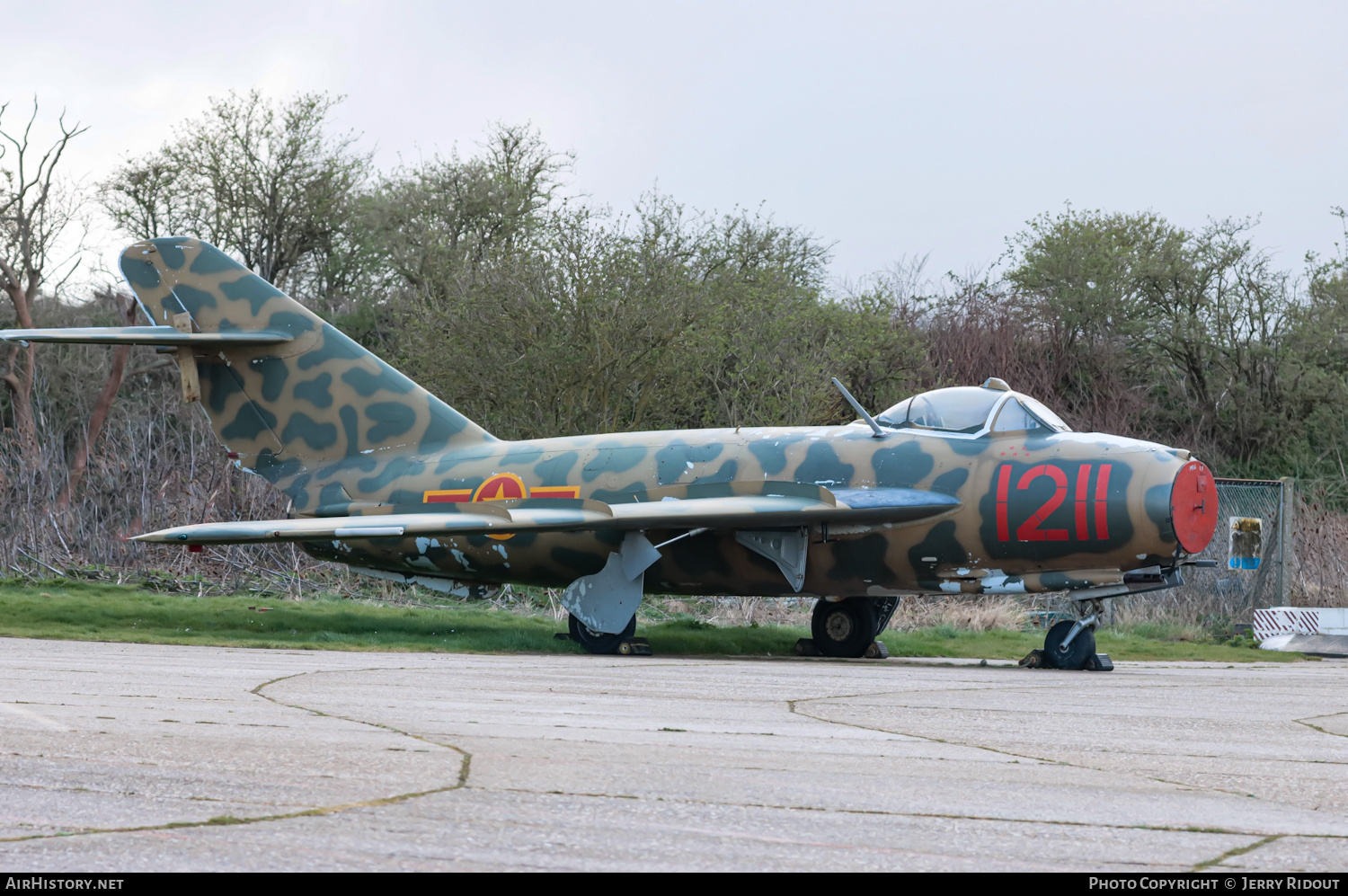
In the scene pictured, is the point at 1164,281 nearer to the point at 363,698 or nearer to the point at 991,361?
the point at 991,361

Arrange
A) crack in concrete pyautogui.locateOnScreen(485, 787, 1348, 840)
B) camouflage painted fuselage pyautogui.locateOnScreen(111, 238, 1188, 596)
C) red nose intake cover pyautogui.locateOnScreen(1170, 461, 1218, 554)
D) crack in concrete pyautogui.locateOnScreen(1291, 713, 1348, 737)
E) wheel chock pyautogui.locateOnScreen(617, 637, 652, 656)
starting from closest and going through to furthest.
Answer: crack in concrete pyautogui.locateOnScreen(485, 787, 1348, 840)
crack in concrete pyautogui.locateOnScreen(1291, 713, 1348, 737)
red nose intake cover pyautogui.locateOnScreen(1170, 461, 1218, 554)
camouflage painted fuselage pyautogui.locateOnScreen(111, 238, 1188, 596)
wheel chock pyautogui.locateOnScreen(617, 637, 652, 656)

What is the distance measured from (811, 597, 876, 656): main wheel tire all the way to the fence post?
9.47 meters

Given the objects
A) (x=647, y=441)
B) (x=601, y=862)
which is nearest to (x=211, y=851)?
(x=601, y=862)

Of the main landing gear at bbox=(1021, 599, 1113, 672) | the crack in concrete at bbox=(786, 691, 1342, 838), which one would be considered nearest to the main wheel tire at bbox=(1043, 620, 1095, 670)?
the main landing gear at bbox=(1021, 599, 1113, 672)

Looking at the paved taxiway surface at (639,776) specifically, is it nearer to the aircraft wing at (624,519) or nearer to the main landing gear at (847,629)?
the aircraft wing at (624,519)

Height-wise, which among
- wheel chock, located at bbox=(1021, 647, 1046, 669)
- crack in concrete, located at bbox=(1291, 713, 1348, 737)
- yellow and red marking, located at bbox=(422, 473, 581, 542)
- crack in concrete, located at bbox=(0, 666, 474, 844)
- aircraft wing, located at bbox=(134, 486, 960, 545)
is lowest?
wheel chock, located at bbox=(1021, 647, 1046, 669)

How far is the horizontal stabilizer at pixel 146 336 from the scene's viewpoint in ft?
47.7

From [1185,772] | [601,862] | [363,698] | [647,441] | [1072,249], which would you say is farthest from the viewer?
[1072,249]

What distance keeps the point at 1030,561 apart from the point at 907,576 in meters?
1.26

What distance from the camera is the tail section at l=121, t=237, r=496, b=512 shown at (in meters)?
16.5

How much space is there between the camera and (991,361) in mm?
40188

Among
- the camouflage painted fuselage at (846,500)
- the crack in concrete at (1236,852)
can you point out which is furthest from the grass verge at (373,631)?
the crack in concrete at (1236,852)

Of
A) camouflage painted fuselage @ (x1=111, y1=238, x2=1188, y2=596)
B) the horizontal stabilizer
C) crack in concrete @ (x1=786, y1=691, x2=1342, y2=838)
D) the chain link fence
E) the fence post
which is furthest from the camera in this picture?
the chain link fence

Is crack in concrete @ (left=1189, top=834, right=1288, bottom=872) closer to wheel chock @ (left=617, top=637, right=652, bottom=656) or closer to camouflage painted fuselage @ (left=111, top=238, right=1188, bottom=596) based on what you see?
camouflage painted fuselage @ (left=111, top=238, right=1188, bottom=596)
